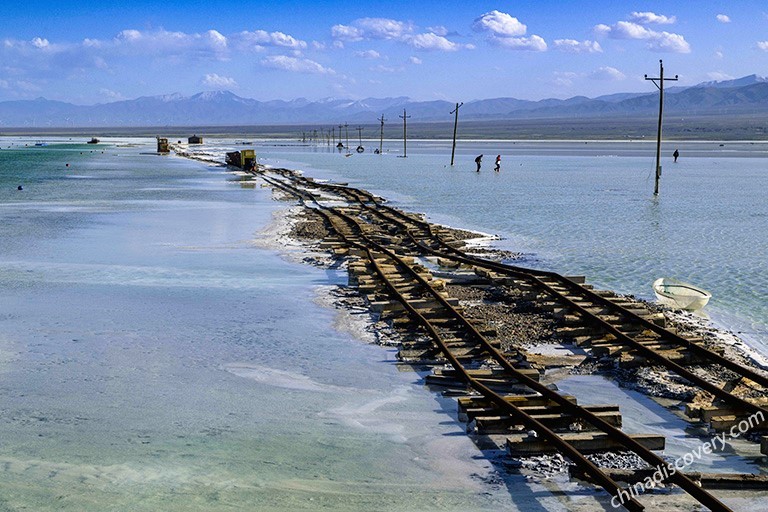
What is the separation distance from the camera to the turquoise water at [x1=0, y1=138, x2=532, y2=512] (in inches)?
294

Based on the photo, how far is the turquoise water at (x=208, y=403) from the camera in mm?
7469

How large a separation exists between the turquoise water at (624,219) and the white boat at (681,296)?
308mm

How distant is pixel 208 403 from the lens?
9.76 meters

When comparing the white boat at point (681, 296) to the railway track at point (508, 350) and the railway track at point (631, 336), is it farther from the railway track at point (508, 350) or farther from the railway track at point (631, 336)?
the railway track at point (508, 350)

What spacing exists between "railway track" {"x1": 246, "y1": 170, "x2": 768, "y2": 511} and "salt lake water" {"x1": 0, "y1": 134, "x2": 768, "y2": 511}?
0.56 m

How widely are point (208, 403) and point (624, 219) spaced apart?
948 inches

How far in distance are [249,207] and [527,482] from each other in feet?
93.4

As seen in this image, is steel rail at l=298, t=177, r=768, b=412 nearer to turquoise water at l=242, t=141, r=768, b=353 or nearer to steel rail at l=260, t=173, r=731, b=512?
turquoise water at l=242, t=141, r=768, b=353

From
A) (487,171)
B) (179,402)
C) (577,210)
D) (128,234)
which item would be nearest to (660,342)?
(179,402)

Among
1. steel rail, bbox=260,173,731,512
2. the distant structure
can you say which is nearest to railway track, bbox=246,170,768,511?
steel rail, bbox=260,173,731,512

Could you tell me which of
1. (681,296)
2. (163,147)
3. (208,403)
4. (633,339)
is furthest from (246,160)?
(208,403)

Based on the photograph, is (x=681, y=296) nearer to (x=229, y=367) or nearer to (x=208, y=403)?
(x=229, y=367)

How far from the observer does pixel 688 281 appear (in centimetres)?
1825

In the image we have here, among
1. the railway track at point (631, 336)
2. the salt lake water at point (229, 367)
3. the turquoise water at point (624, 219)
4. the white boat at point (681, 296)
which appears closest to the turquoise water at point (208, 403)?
the salt lake water at point (229, 367)
